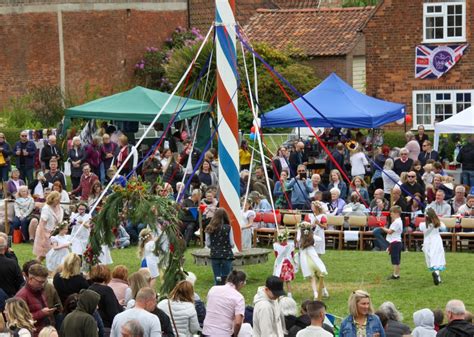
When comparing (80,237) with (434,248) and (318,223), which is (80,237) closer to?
(318,223)

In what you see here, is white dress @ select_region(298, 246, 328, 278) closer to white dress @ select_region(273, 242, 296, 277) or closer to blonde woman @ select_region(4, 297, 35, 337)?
white dress @ select_region(273, 242, 296, 277)

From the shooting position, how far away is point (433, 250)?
70.0 feet

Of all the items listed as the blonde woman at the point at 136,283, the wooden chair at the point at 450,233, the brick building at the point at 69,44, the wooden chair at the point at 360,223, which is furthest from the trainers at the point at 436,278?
the brick building at the point at 69,44

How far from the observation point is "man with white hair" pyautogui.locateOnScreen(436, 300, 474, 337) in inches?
523

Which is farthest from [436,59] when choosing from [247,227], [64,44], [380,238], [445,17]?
[247,227]

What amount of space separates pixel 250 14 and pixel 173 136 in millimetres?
16715

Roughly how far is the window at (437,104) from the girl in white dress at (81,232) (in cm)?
1816

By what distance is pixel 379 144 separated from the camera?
112ft

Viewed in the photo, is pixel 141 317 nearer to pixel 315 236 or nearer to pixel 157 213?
pixel 157 213

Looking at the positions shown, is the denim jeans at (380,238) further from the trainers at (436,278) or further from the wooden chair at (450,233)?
the trainers at (436,278)

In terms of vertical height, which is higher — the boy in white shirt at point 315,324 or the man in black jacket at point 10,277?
the man in black jacket at point 10,277

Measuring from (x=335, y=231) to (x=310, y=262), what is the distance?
5616 mm

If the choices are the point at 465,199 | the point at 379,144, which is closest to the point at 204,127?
the point at 379,144

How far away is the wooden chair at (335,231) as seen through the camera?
26031 mm
